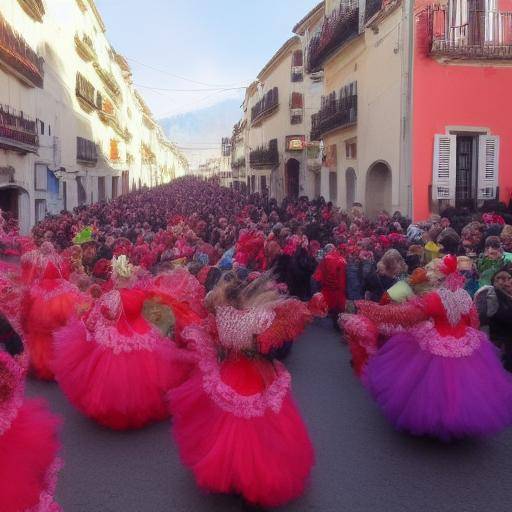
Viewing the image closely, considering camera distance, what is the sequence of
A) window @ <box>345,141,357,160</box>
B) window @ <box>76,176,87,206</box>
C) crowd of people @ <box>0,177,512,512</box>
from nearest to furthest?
1. crowd of people @ <box>0,177,512,512</box>
2. window @ <box>345,141,357,160</box>
3. window @ <box>76,176,87,206</box>

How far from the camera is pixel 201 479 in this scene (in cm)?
429

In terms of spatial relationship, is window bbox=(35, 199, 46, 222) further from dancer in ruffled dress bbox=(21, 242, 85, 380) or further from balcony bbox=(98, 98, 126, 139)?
dancer in ruffled dress bbox=(21, 242, 85, 380)

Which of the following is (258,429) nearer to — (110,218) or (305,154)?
(110,218)

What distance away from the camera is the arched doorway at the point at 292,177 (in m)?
41.6

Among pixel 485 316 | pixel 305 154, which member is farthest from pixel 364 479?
pixel 305 154

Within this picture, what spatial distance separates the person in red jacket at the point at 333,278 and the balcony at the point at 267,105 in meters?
35.3

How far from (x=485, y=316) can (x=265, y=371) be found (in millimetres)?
3778

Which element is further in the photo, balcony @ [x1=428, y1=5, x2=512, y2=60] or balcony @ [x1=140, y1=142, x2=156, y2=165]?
balcony @ [x1=140, y1=142, x2=156, y2=165]

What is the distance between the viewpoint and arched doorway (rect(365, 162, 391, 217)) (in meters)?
20.0

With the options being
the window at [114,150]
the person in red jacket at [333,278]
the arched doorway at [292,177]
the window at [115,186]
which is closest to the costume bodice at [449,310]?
the person in red jacket at [333,278]

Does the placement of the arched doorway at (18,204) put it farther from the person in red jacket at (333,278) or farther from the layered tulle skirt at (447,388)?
the layered tulle skirt at (447,388)

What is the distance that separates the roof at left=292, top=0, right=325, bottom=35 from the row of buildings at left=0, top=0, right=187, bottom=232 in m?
11.6

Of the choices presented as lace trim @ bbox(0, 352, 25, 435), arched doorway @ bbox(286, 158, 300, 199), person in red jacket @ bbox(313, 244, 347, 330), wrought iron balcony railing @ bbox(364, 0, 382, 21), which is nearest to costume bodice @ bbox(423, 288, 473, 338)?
lace trim @ bbox(0, 352, 25, 435)

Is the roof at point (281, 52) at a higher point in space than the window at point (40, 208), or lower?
higher
